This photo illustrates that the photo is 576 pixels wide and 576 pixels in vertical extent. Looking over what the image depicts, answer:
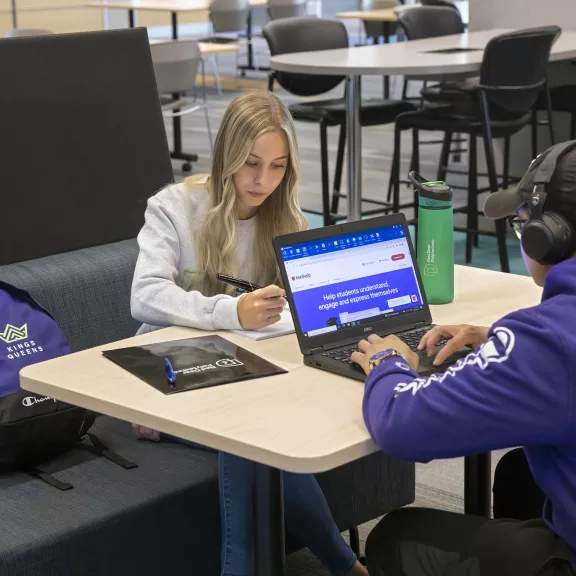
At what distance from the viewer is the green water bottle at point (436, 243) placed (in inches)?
87.2

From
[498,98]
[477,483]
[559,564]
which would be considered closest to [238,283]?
[477,483]

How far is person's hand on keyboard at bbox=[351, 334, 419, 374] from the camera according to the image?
1.74 meters

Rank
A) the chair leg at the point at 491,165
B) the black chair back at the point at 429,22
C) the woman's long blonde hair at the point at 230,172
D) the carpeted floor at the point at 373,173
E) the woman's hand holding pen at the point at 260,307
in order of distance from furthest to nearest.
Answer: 1. the black chair back at the point at 429,22
2. the chair leg at the point at 491,165
3. the carpeted floor at the point at 373,173
4. the woman's long blonde hair at the point at 230,172
5. the woman's hand holding pen at the point at 260,307

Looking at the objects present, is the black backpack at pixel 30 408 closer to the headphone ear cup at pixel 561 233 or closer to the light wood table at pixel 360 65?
the headphone ear cup at pixel 561 233

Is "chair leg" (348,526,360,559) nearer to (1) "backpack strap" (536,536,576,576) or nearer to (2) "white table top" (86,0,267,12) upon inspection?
(1) "backpack strap" (536,536,576,576)

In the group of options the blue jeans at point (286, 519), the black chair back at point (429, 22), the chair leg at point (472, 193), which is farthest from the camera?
the black chair back at point (429, 22)

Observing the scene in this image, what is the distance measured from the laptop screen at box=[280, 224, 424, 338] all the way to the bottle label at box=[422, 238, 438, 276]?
0.18 meters

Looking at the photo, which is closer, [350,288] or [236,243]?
[350,288]

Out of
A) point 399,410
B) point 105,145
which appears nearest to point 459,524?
point 399,410

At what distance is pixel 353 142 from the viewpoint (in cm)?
469

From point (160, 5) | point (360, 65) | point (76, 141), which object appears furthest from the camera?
point (160, 5)

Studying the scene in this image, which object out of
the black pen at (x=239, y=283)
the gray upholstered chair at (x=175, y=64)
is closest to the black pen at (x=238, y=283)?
the black pen at (x=239, y=283)

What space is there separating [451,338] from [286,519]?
20.6 inches

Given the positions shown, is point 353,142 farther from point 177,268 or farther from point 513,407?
point 513,407
